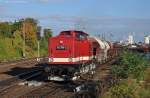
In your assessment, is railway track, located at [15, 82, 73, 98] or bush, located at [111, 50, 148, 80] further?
bush, located at [111, 50, 148, 80]

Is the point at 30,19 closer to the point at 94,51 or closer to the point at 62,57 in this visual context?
the point at 94,51

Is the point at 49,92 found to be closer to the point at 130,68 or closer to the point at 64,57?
the point at 64,57

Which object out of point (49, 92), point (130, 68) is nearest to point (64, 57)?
point (49, 92)

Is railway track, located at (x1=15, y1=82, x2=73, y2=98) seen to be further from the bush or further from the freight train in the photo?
the bush

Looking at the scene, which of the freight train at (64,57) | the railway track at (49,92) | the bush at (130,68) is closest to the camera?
the railway track at (49,92)

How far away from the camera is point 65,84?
28859mm

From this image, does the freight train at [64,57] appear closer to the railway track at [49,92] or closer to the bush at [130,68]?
the railway track at [49,92]

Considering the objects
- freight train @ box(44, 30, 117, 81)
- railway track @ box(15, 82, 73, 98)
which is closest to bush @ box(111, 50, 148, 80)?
freight train @ box(44, 30, 117, 81)

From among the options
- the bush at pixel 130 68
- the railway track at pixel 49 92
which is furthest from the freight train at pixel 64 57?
the bush at pixel 130 68

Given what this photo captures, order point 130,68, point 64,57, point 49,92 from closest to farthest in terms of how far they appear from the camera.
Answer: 1. point 49,92
2. point 64,57
3. point 130,68

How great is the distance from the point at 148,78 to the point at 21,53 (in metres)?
46.0

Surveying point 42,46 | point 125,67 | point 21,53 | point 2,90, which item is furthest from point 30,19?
point 2,90

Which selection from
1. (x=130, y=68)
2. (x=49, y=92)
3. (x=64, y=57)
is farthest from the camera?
(x=130, y=68)

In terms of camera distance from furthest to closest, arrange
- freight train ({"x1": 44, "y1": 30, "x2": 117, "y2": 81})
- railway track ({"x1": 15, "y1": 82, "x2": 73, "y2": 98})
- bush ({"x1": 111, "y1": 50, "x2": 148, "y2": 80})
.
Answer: bush ({"x1": 111, "y1": 50, "x2": 148, "y2": 80})
freight train ({"x1": 44, "y1": 30, "x2": 117, "y2": 81})
railway track ({"x1": 15, "y1": 82, "x2": 73, "y2": 98})
